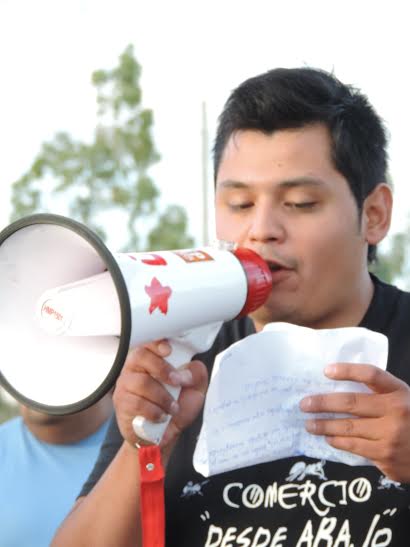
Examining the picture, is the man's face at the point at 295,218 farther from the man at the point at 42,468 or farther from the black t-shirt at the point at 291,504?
the man at the point at 42,468

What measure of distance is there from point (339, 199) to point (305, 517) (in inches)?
27.4

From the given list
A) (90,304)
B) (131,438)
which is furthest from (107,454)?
(90,304)

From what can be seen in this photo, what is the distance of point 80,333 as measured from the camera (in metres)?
1.49

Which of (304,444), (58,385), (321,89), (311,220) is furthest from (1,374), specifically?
(321,89)

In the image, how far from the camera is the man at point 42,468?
313 centimetres

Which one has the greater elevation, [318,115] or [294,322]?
[318,115]

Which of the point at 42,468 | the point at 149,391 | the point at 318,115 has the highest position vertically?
the point at 318,115

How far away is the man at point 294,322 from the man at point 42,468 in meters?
1.27

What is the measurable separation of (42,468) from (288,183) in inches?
78.4

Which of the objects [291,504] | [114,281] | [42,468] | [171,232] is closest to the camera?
[114,281]

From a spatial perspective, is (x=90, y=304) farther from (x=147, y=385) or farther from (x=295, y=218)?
(x=295, y=218)

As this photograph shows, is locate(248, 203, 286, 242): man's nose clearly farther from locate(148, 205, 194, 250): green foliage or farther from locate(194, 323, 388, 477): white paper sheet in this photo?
locate(148, 205, 194, 250): green foliage

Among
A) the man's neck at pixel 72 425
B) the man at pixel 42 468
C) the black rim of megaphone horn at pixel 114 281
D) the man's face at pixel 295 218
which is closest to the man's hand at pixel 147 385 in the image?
the black rim of megaphone horn at pixel 114 281

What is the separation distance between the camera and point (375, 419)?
149 centimetres
